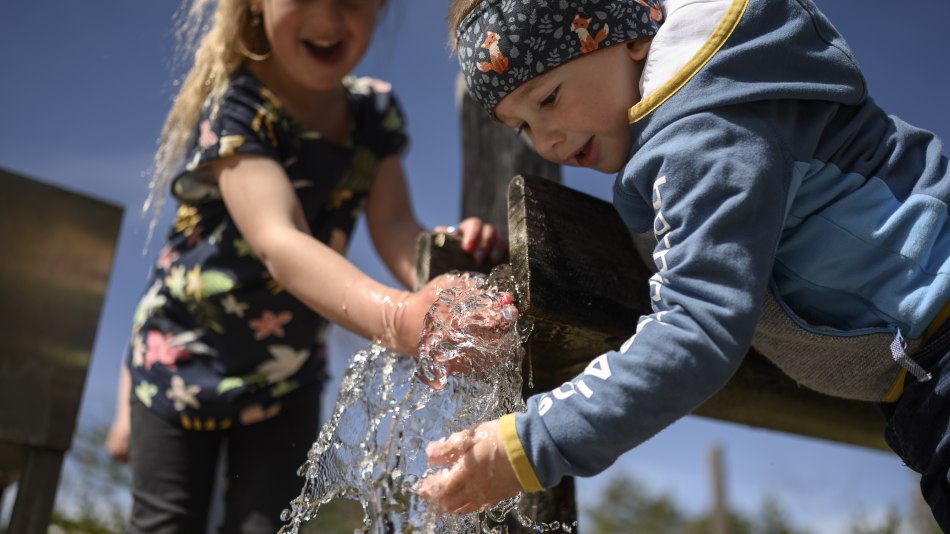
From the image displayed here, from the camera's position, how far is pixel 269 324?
2424mm

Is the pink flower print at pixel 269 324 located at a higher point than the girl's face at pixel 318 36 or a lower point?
lower

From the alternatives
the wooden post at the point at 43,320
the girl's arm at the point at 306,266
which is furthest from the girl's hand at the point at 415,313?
the wooden post at the point at 43,320

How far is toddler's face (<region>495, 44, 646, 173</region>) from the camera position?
4.68 feet

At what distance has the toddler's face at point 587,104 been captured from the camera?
56.2 inches

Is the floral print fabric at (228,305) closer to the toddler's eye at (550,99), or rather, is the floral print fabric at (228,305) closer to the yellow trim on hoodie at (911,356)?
the toddler's eye at (550,99)

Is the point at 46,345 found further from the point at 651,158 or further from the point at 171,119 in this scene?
the point at 651,158

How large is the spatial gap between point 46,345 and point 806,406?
80.9 inches

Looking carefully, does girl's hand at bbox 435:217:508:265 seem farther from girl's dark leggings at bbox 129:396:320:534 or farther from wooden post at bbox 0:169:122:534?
wooden post at bbox 0:169:122:534

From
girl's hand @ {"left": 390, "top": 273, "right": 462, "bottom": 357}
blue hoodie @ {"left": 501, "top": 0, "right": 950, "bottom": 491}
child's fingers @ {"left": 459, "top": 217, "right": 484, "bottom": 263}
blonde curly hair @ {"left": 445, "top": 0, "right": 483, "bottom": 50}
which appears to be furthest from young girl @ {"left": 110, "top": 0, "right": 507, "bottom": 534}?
blue hoodie @ {"left": 501, "top": 0, "right": 950, "bottom": 491}

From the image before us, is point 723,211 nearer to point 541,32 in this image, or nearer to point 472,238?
point 541,32

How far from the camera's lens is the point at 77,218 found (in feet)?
8.97

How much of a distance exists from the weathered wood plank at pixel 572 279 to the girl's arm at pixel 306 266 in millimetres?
203

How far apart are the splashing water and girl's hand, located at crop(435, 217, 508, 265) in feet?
0.69

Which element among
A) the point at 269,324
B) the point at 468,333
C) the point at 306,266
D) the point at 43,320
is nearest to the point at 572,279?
the point at 468,333
